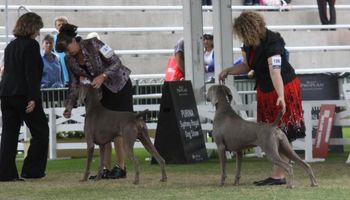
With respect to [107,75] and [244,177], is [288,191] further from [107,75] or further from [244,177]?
[107,75]

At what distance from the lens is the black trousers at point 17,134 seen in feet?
36.0

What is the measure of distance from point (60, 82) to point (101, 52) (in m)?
5.65

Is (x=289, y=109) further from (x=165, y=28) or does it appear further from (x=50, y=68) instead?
(x=165, y=28)

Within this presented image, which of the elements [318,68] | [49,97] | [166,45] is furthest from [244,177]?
[318,68]

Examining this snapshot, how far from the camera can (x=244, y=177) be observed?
10703mm

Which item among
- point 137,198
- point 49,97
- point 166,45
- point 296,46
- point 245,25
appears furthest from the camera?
point 296,46

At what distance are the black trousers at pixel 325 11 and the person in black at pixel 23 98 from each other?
12.1m

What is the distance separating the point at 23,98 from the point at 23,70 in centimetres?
30

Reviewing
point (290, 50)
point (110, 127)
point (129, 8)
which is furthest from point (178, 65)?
point (290, 50)

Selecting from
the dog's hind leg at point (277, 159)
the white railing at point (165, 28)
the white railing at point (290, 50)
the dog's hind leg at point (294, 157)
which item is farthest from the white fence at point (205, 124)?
the white railing at point (290, 50)

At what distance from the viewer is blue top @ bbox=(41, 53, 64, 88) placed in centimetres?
1602

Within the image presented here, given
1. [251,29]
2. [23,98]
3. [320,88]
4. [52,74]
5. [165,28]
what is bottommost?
[320,88]

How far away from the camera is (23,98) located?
10914 millimetres

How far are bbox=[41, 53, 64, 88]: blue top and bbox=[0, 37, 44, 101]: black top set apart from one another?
503cm
